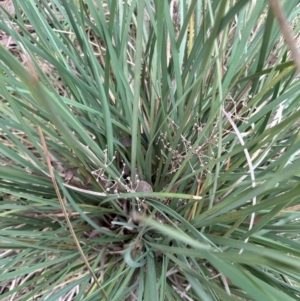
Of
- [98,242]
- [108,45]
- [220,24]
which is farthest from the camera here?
[98,242]

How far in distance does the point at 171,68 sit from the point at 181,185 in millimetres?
154

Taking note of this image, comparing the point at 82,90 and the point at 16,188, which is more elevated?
the point at 82,90

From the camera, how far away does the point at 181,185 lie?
0.48m

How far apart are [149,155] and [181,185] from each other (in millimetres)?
58

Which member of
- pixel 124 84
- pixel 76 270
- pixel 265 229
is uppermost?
pixel 124 84

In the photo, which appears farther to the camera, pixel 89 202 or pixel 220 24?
pixel 89 202

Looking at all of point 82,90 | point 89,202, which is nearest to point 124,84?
point 82,90

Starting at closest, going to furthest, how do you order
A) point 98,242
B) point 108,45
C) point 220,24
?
1. point 220,24
2. point 108,45
3. point 98,242

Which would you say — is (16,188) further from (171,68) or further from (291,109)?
(291,109)

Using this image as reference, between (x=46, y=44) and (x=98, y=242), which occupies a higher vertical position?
(x=46, y=44)

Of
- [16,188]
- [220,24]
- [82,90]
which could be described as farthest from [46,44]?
[220,24]

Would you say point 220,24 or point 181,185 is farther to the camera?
point 181,185

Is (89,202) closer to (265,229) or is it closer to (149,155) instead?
(149,155)

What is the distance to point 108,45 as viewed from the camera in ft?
1.27
